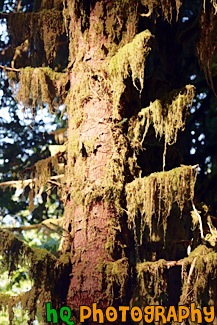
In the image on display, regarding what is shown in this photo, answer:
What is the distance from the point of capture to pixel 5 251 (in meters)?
4.39

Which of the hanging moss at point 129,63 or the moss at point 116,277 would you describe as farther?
the hanging moss at point 129,63

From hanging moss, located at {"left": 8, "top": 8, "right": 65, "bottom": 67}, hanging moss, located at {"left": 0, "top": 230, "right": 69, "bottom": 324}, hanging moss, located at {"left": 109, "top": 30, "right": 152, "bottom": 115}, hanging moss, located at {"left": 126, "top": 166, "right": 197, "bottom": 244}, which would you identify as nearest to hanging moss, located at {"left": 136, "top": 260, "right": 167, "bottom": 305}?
hanging moss, located at {"left": 126, "top": 166, "right": 197, "bottom": 244}

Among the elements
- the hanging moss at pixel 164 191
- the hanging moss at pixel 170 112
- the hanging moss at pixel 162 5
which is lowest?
the hanging moss at pixel 164 191

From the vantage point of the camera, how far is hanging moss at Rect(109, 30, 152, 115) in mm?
4523

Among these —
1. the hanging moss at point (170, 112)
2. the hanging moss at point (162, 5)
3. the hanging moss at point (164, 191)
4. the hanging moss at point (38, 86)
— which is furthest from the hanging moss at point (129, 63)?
the hanging moss at point (164, 191)

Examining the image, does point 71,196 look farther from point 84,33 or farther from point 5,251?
point 84,33

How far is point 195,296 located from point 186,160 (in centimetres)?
451

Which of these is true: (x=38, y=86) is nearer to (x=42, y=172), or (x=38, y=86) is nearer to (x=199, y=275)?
(x=42, y=172)

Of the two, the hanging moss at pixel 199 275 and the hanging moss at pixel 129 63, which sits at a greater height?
the hanging moss at pixel 129 63

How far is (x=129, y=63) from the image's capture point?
4609 millimetres

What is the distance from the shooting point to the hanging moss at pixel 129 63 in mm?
4523

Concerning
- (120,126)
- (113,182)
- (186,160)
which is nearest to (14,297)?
(113,182)

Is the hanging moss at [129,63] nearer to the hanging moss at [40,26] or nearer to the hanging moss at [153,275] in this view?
the hanging moss at [40,26]

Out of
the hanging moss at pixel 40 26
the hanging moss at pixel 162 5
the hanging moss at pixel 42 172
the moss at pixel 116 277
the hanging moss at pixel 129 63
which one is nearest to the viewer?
the moss at pixel 116 277
